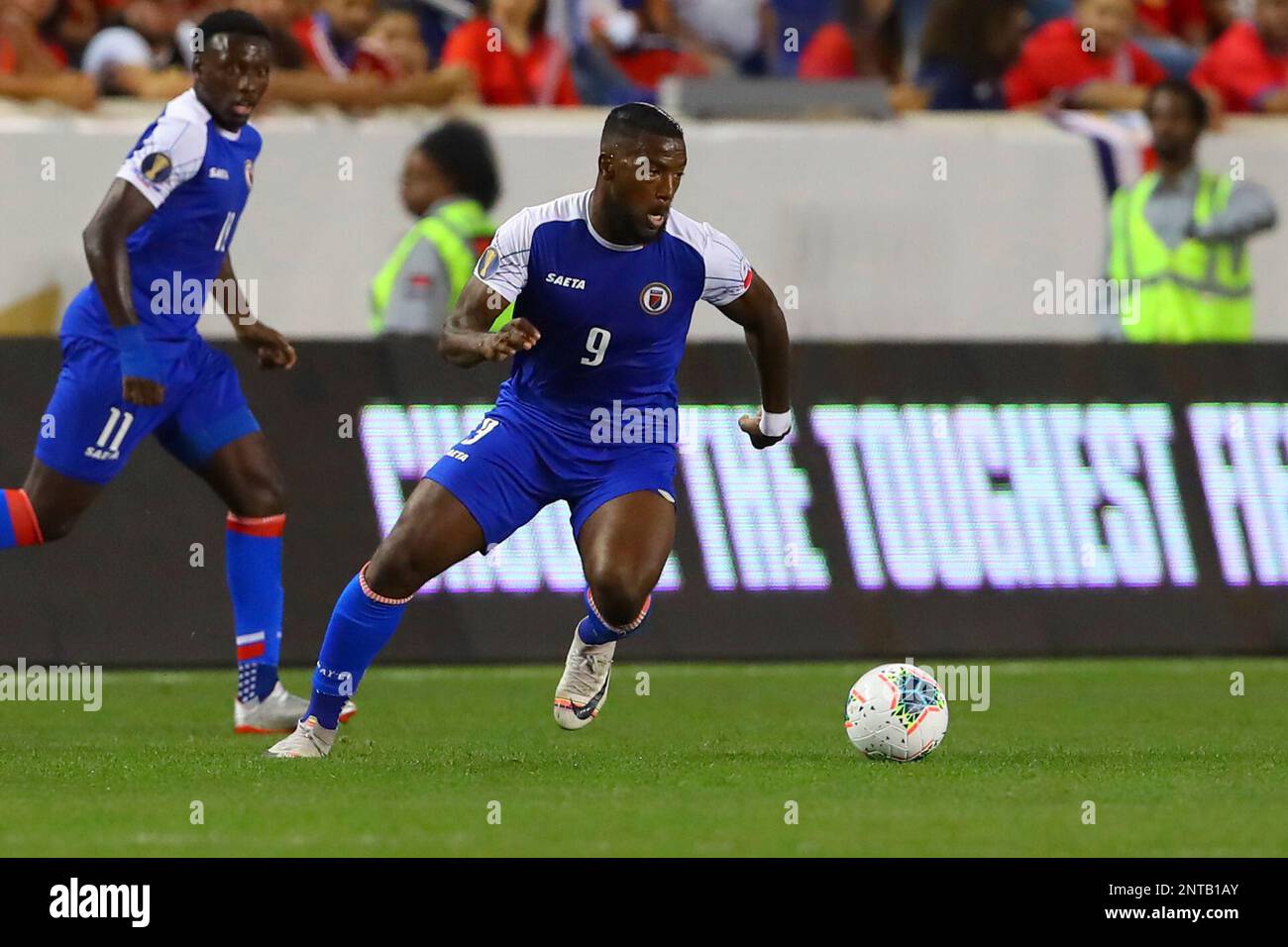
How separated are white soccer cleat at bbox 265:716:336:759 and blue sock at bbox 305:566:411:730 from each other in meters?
0.08

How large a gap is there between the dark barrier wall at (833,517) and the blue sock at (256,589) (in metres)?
2.07

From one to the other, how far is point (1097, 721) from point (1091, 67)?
20.9 feet

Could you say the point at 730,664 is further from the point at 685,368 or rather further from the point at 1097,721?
the point at 1097,721

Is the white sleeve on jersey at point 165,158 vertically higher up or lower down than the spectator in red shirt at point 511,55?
lower down

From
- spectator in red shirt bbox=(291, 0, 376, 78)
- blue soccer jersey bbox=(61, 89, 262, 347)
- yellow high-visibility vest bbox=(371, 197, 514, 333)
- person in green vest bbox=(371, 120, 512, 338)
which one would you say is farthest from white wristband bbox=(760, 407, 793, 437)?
spectator in red shirt bbox=(291, 0, 376, 78)

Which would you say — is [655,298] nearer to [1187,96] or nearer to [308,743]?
[308,743]

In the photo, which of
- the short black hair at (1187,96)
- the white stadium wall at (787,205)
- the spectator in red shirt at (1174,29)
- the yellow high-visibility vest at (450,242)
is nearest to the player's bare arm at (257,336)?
the yellow high-visibility vest at (450,242)

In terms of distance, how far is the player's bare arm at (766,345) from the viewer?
873cm

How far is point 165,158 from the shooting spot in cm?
905

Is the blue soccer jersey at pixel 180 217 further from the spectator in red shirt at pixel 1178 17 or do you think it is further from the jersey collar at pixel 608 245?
the spectator in red shirt at pixel 1178 17

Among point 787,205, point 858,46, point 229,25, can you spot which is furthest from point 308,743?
point 858,46

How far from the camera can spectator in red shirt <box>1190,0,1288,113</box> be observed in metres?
15.2

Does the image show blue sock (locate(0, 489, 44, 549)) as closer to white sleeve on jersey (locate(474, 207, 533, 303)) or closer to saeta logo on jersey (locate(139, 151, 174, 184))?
saeta logo on jersey (locate(139, 151, 174, 184))
